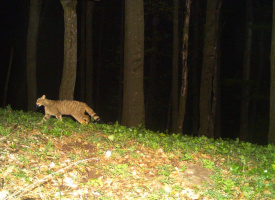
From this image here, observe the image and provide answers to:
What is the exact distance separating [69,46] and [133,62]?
2.59 meters

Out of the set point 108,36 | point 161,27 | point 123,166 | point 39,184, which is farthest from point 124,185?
point 108,36

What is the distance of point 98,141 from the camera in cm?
783

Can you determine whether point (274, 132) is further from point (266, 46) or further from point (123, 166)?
point (266, 46)

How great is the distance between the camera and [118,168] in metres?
6.67

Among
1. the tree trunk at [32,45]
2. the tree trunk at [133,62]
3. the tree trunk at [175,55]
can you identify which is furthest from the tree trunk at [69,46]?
the tree trunk at [175,55]

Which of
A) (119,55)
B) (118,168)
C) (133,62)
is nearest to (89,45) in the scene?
(119,55)

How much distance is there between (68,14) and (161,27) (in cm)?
2126

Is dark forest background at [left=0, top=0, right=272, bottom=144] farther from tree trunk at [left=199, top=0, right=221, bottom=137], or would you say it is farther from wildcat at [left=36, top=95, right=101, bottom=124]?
wildcat at [left=36, top=95, right=101, bottom=124]

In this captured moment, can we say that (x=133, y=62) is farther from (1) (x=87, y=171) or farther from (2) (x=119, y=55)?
(2) (x=119, y=55)

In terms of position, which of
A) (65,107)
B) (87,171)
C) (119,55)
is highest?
(119,55)

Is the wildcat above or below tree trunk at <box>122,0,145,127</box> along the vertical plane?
below

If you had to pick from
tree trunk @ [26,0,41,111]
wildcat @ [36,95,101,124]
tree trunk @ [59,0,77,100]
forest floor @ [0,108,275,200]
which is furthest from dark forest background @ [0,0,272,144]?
forest floor @ [0,108,275,200]

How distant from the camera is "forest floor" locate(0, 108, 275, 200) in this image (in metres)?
5.86

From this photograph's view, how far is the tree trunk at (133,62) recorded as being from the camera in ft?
36.1
